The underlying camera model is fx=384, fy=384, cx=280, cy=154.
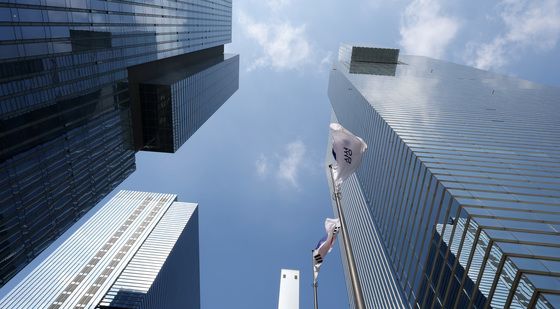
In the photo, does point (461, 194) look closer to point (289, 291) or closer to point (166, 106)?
point (289, 291)

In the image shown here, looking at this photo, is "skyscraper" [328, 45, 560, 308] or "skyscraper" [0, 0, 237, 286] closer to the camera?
"skyscraper" [328, 45, 560, 308]

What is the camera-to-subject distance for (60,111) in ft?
131

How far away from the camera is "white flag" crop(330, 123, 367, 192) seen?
20234 millimetres

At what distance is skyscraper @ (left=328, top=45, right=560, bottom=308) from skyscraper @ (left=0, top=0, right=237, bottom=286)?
3563cm

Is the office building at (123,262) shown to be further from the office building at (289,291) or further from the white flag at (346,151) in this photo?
the white flag at (346,151)

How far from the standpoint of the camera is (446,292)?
26.8m

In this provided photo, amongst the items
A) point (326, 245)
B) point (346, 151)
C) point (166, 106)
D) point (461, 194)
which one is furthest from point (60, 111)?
point (461, 194)

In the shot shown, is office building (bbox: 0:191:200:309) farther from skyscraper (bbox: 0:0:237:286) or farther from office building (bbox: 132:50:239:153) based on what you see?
skyscraper (bbox: 0:0:237:286)

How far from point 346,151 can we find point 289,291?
1110cm

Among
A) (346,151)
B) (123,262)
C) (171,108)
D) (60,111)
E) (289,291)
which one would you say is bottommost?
(123,262)

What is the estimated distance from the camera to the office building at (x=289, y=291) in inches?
961

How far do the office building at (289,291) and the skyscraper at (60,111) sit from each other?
24.6 metres

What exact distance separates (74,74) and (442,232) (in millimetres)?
39808

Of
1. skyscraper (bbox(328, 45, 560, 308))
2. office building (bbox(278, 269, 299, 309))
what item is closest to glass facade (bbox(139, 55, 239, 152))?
skyscraper (bbox(328, 45, 560, 308))
